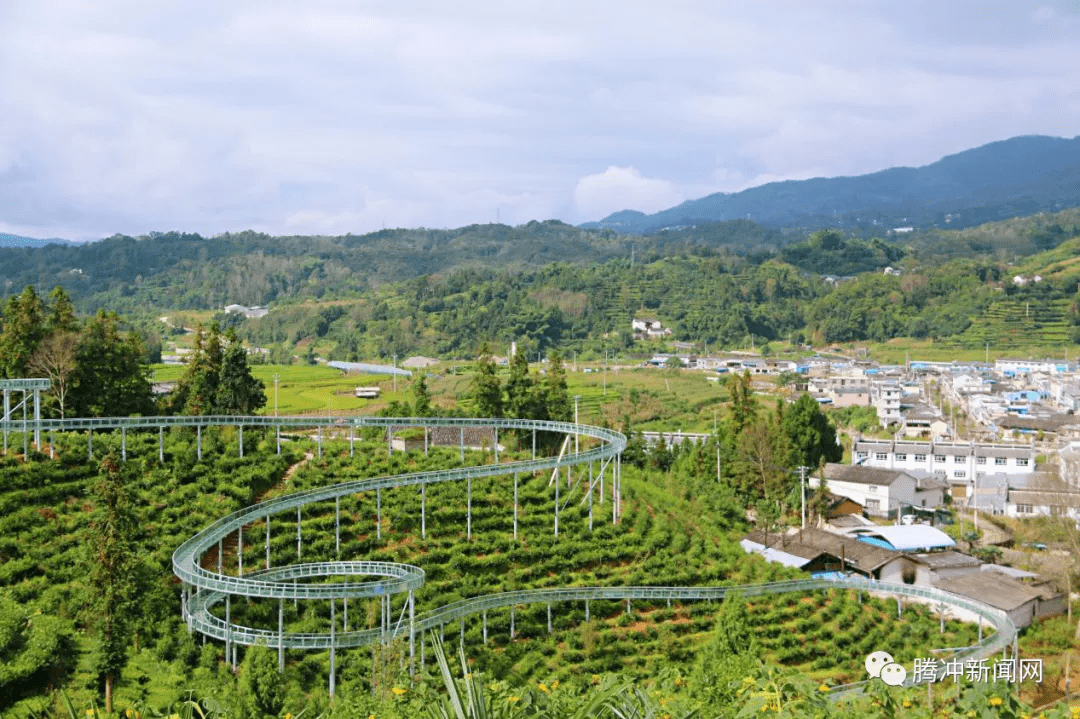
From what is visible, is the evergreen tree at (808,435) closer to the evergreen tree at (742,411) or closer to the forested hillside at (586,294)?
the evergreen tree at (742,411)

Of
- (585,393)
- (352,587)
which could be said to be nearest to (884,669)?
(352,587)

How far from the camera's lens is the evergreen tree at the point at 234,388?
33.1 meters

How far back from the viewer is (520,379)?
3834 centimetres

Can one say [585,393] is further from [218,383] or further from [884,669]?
[884,669]

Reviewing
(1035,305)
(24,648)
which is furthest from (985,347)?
(24,648)

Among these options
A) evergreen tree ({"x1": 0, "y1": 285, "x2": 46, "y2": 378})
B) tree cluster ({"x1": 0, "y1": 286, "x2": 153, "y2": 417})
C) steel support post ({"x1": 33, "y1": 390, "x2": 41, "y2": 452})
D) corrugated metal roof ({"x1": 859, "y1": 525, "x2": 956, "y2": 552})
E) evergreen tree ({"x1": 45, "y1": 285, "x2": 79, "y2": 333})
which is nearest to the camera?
steel support post ({"x1": 33, "y1": 390, "x2": 41, "y2": 452})

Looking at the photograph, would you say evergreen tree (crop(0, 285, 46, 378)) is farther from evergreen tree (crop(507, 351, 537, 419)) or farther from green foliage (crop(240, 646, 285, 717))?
green foliage (crop(240, 646, 285, 717))

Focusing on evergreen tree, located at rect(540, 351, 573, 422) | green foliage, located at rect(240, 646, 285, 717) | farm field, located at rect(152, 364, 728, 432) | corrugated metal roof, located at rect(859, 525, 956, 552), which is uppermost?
evergreen tree, located at rect(540, 351, 573, 422)

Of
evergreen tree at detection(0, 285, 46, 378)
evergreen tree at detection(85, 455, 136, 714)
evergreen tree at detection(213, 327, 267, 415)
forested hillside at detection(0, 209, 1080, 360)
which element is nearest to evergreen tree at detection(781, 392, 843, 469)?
evergreen tree at detection(213, 327, 267, 415)

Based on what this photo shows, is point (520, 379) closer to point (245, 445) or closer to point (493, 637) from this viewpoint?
point (245, 445)

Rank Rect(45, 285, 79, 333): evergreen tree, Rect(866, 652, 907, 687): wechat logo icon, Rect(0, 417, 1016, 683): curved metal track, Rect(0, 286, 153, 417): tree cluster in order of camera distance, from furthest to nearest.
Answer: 1. Rect(45, 285, 79, 333): evergreen tree
2. Rect(0, 286, 153, 417): tree cluster
3. Rect(0, 417, 1016, 683): curved metal track
4. Rect(866, 652, 907, 687): wechat logo icon

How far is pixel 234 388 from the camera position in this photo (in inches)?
1309

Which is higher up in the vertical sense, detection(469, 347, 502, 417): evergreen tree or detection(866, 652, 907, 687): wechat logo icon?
detection(866, 652, 907, 687): wechat logo icon

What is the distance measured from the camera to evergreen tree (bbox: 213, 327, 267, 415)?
33.1 m
